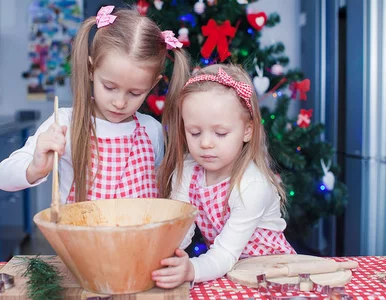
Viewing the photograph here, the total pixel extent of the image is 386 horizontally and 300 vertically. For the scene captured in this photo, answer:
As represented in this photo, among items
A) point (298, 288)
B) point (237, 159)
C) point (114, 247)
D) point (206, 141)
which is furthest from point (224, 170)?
point (114, 247)

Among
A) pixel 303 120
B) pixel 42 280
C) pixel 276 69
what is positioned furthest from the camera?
pixel 303 120

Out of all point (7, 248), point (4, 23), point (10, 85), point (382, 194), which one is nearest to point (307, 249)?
point (382, 194)

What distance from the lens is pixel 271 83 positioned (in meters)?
2.76

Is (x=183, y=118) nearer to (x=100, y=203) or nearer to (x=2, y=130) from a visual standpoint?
(x=100, y=203)

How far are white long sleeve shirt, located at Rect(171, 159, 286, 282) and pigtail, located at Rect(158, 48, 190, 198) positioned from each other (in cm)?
18

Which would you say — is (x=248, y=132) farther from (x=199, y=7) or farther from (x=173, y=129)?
(x=199, y=7)

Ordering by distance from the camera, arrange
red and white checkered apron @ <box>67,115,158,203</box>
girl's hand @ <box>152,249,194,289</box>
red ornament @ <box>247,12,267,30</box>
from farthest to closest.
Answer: red ornament @ <box>247,12,267,30</box> → red and white checkered apron @ <box>67,115,158,203</box> → girl's hand @ <box>152,249,194,289</box>

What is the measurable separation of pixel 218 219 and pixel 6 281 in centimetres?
55

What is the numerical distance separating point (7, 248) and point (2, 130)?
801 mm

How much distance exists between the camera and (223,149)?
4.20 feet

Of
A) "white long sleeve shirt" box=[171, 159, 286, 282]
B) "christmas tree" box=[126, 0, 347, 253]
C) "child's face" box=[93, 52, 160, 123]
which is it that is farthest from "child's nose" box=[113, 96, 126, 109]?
"christmas tree" box=[126, 0, 347, 253]

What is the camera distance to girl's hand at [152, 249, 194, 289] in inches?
38.6

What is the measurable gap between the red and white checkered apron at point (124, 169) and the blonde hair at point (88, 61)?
1.3 inches

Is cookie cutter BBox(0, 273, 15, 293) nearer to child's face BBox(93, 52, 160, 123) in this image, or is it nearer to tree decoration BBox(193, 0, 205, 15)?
child's face BBox(93, 52, 160, 123)
